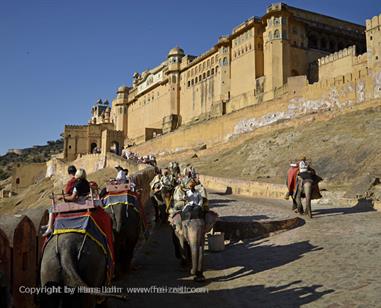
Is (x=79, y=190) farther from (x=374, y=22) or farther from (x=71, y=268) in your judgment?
(x=374, y=22)

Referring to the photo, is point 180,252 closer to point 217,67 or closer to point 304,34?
point 304,34

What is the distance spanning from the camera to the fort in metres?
31.3

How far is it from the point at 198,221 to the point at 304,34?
3929cm

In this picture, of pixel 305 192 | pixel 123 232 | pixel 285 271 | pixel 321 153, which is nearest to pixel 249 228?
pixel 305 192

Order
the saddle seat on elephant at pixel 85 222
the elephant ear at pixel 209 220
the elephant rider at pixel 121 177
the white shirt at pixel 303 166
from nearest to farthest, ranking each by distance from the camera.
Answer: the saddle seat on elephant at pixel 85 222 → the elephant ear at pixel 209 220 → the elephant rider at pixel 121 177 → the white shirt at pixel 303 166

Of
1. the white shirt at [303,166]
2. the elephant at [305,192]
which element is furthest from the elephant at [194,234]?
the white shirt at [303,166]

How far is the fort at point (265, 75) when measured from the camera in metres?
31.3

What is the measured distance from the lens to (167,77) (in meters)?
61.8

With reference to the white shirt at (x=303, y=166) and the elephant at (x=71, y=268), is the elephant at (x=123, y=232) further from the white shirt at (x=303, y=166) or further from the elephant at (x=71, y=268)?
the white shirt at (x=303, y=166)

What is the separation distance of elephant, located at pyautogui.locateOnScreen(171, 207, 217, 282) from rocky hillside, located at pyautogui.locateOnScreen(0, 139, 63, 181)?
80578 mm

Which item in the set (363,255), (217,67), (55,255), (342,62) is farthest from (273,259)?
(217,67)

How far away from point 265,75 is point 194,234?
36.7 m

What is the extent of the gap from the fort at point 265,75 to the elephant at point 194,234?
2383cm

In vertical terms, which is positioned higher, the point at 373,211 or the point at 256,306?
the point at 373,211
